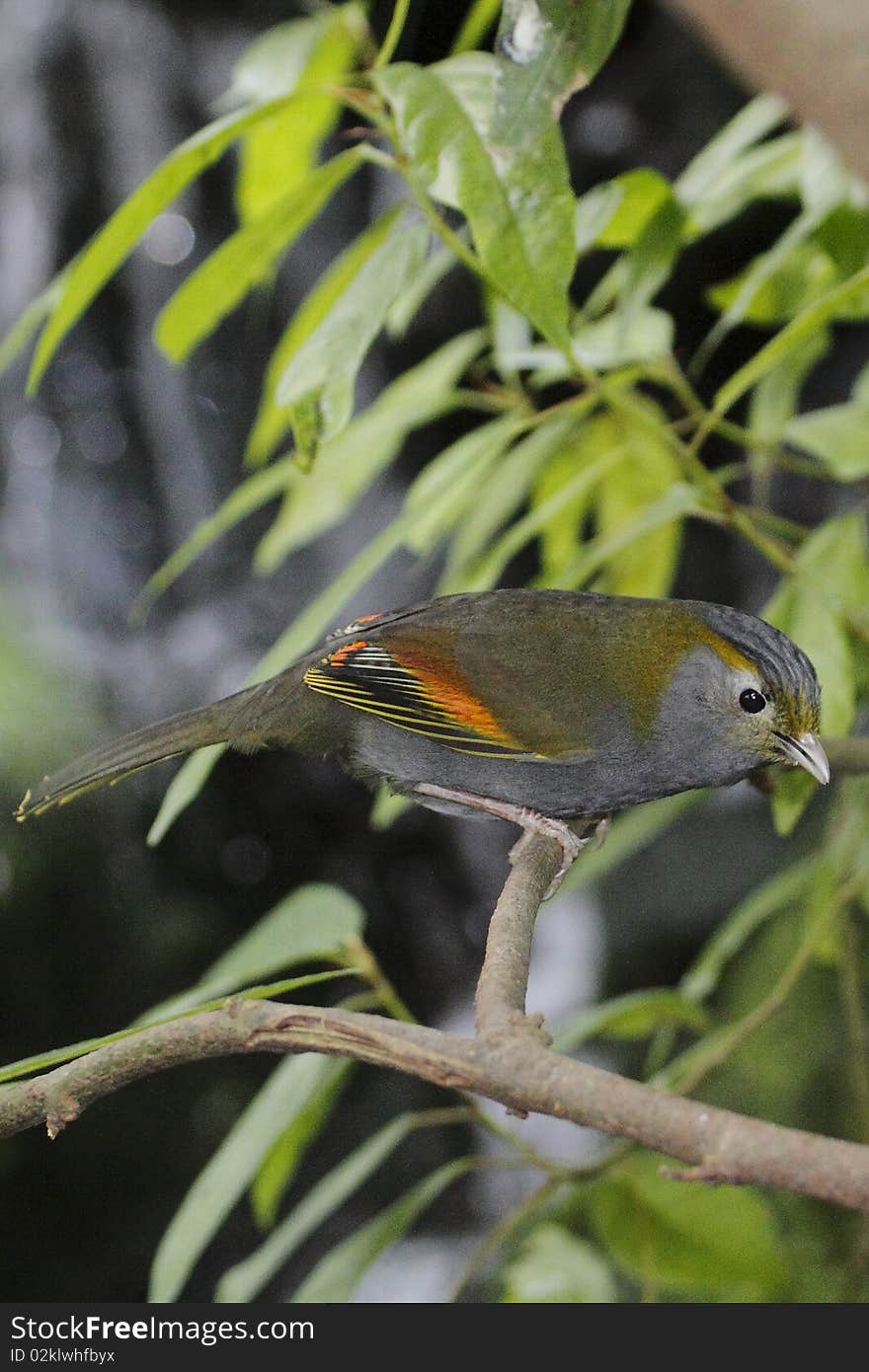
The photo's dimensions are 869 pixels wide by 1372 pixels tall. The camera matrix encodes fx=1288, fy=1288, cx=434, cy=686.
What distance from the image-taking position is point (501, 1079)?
0.91 m

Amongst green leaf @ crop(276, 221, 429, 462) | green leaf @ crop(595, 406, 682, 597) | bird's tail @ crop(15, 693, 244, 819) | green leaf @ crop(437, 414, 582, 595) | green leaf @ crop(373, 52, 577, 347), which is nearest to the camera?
green leaf @ crop(373, 52, 577, 347)

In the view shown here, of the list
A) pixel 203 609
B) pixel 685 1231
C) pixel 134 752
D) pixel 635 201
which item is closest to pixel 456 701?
pixel 134 752

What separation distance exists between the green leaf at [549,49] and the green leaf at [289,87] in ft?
1.59

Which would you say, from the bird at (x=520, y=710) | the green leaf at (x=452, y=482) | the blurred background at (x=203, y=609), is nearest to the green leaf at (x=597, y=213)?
the green leaf at (x=452, y=482)

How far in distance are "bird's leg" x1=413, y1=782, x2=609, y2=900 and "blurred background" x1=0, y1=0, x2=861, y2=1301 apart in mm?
2501

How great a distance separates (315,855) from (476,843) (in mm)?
619

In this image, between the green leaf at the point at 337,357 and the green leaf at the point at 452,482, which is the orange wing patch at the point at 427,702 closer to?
the green leaf at the point at 452,482

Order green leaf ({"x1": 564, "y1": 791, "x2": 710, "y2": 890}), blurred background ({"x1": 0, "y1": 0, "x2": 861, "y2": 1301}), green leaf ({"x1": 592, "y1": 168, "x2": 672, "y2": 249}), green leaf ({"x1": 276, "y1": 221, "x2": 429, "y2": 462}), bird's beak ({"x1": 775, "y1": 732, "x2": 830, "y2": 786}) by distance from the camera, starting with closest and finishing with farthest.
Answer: green leaf ({"x1": 276, "y1": 221, "x2": 429, "y2": 462}) < bird's beak ({"x1": 775, "y1": 732, "x2": 830, "y2": 786}) < green leaf ({"x1": 592, "y1": 168, "x2": 672, "y2": 249}) < green leaf ({"x1": 564, "y1": 791, "x2": 710, "y2": 890}) < blurred background ({"x1": 0, "y1": 0, "x2": 861, "y2": 1301})

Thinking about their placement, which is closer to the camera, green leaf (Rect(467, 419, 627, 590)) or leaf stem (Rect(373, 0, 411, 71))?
leaf stem (Rect(373, 0, 411, 71))

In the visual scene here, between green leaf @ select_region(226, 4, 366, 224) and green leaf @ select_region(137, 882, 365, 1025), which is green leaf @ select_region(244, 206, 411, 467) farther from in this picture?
green leaf @ select_region(137, 882, 365, 1025)

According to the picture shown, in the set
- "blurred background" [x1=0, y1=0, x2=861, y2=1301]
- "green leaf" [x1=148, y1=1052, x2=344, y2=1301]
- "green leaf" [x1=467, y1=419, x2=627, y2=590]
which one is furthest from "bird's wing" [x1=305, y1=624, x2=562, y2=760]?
"blurred background" [x1=0, y1=0, x2=861, y2=1301]

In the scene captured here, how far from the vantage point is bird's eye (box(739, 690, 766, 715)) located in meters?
1.58

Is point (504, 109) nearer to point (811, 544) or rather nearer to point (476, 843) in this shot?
point (811, 544)

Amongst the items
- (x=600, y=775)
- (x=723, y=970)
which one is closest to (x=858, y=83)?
(x=600, y=775)
